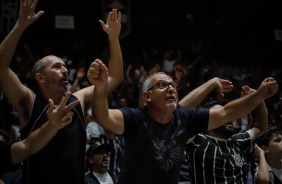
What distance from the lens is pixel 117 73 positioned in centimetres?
289

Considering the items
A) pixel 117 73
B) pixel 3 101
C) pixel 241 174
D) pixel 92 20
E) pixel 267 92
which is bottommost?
pixel 241 174

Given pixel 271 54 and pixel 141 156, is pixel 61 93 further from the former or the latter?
pixel 271 54

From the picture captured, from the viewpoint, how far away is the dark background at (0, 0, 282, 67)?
11789 mm

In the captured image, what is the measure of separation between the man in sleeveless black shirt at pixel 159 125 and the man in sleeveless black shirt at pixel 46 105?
26cm

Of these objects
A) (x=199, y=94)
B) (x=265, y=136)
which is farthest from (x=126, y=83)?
(x=199, y=94)

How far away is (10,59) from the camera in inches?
106

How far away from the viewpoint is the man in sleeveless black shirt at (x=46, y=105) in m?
2.68

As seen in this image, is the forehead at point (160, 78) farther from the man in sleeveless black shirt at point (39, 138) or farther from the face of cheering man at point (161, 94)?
the man in sleeveless black shirt at point (39, 138)

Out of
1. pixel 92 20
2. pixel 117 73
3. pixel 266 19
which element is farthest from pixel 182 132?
pixel 266 19

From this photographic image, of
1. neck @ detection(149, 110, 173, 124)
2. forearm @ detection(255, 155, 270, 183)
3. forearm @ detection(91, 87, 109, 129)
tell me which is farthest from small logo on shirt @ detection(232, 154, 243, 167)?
forearm @ detection(91, 87, 109, 129)

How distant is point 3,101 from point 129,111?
11.7ft

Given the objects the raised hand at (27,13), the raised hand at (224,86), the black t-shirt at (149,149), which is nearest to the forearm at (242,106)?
the black t-shirt at (149,149)

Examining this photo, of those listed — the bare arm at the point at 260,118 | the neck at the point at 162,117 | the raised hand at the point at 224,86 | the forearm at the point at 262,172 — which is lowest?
the forearm at the point at 262,172

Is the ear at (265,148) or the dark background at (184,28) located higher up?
the dark background at (184,28)
